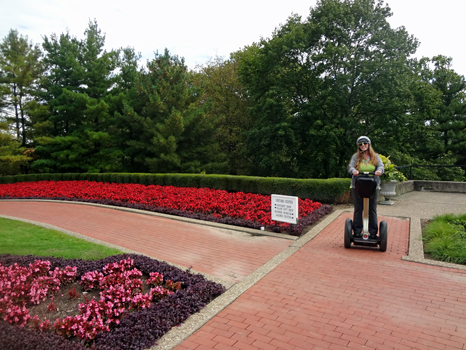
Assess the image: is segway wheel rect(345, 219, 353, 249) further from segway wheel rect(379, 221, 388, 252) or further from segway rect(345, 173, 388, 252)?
segway wheel rect(379, 221, 388, 252)

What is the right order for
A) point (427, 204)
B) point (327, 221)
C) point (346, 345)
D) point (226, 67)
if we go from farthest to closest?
point (226, 67)
point (427, 204)
point (327, 221)
point (346, 345)

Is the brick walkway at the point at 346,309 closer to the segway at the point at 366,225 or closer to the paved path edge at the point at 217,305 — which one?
the paved path edge at the point at 217,305

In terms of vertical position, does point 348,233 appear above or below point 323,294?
above

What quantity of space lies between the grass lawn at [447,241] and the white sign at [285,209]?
2.62 meters

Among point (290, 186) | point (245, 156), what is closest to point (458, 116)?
point (245, 156)

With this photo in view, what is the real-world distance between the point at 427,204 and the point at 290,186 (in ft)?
15.2

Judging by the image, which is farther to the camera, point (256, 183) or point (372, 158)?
point (256, 183)

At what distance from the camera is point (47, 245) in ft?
22.4

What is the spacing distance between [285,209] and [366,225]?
190cm

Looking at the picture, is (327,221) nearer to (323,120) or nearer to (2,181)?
(323,120)

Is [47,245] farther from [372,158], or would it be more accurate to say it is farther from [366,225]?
[372,158]

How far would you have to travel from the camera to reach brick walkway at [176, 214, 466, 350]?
3.40 m

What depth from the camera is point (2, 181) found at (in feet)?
77.3

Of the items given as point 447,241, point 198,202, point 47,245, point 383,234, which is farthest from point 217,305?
point 198,202
